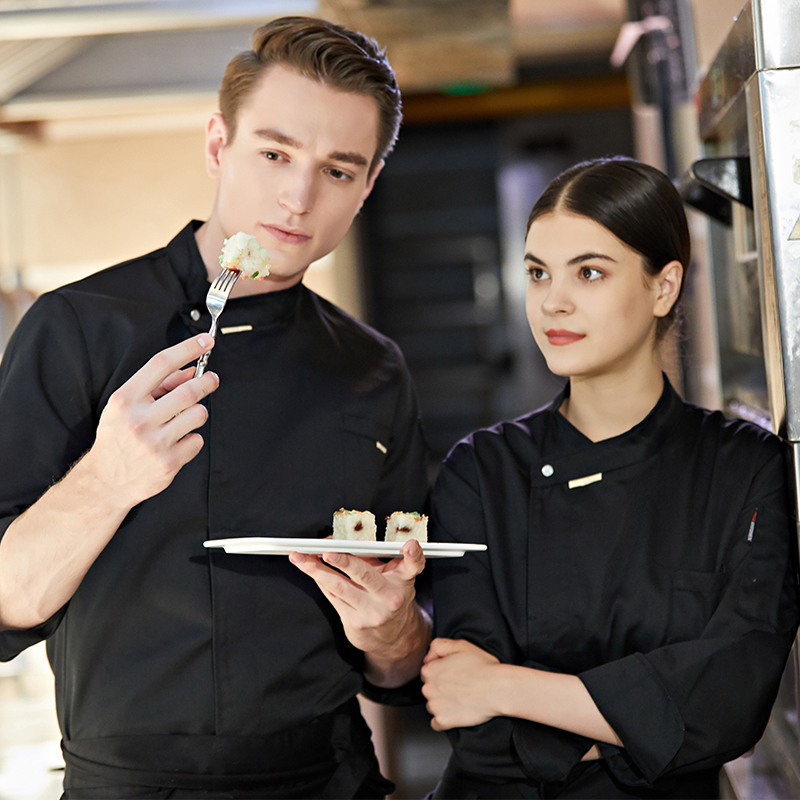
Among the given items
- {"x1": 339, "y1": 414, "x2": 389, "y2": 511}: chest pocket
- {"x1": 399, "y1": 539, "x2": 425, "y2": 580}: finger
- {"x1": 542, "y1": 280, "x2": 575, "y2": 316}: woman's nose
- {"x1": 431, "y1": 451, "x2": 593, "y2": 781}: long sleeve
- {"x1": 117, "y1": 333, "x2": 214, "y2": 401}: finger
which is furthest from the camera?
{"x1": 339, "y1": 414, "x2": 389, "y2": 511}: chest pocket

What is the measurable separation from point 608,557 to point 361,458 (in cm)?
47

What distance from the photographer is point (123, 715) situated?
56.2 inches

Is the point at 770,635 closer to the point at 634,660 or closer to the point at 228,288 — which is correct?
the point at 634,660

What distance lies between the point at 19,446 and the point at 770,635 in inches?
45.8

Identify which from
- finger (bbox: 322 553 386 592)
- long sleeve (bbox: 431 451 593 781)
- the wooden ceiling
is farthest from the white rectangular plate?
the wooden ceiling

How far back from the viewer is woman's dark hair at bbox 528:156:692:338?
1.47m

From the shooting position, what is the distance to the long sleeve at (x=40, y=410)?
4.54 feet

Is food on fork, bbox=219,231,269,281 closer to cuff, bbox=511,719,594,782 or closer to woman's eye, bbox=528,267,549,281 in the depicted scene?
woman's eye, bbox=528,267,549,281

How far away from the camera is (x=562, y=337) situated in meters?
1.49

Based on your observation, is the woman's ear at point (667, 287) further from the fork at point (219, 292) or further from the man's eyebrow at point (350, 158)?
the fork at point (219, 292)

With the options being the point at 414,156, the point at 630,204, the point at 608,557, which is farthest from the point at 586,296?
the point at 414,156

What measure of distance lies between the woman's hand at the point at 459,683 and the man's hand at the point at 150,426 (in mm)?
529

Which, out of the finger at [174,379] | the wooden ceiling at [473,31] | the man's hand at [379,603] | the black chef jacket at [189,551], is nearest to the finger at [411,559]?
the man's hand at [379,603]

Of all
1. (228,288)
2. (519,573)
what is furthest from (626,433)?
(228,288)
